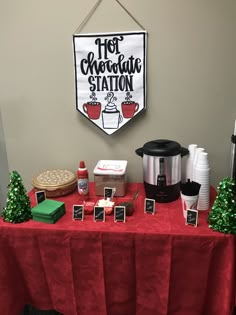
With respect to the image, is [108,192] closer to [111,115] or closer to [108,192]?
[108,192]

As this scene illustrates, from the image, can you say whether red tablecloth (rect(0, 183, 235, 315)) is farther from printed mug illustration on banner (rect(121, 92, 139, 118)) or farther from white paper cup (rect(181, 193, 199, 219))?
printed mug illustration on banner (rect(121, 92, 139, 118))

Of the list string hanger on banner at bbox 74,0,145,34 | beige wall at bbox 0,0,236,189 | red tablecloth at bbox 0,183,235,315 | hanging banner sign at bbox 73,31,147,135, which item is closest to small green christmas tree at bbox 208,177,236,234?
red tablecloth at bbox 0,183,235,315

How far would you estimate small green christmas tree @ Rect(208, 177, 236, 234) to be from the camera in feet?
3.54

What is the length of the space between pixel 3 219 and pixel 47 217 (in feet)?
0.74

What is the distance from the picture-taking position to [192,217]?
114 centimetres

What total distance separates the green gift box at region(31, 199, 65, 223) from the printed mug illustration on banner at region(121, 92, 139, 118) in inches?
24.8

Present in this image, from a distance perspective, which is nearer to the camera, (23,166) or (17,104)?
(17,104)

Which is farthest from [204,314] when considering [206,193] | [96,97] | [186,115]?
[96,97]

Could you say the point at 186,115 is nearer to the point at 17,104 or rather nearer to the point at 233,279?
the point at 233,279

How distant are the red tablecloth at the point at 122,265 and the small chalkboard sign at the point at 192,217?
26 mm

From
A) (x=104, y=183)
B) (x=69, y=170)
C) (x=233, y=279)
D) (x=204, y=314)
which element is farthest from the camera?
(x=69, y=170)

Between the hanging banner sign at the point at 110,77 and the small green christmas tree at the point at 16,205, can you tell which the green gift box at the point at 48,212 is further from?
the hanging banner sign at the point at 110,77

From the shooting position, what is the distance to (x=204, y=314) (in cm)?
122

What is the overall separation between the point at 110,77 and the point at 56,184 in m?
0.66
